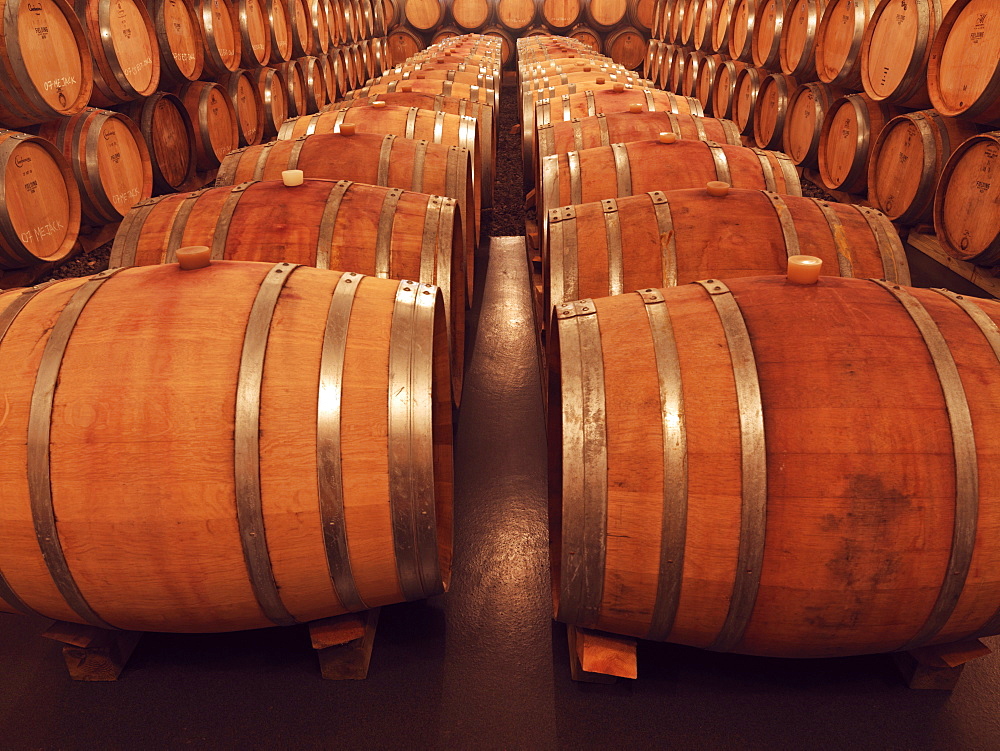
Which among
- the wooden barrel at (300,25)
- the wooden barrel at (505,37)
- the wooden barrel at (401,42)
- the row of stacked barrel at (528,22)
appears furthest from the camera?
A: the wooden barrel at (401,42)

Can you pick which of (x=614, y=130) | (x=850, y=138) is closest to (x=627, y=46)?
(x=850, y=138)

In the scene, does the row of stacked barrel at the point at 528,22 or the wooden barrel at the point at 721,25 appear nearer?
the wooden barrel at the point at 721,25

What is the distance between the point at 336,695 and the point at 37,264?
355 centimetres

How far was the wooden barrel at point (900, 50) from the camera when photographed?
4754mm

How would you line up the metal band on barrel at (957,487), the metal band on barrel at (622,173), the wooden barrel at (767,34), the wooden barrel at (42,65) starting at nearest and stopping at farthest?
the metal band on barrel at (957,487) → the metal band on barrel at (622,173) → the wooden barrel at (42,65) → the wooden barrel at (767,34)

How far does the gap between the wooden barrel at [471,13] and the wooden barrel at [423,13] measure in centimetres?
36

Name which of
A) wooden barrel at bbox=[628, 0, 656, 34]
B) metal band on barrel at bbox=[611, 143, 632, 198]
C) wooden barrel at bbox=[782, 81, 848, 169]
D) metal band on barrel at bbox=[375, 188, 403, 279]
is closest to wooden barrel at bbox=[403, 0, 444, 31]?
wooden barrel at bbox=[628, 0, 656, 34]

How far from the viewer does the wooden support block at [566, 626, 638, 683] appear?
1921 mm

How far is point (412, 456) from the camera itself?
177cm

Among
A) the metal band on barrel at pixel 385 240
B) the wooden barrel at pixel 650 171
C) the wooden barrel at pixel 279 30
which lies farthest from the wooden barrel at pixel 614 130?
the wooden barrel at pixel 279 30

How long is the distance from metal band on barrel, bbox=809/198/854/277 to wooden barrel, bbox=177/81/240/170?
5.72 metres

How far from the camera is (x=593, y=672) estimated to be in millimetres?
2008

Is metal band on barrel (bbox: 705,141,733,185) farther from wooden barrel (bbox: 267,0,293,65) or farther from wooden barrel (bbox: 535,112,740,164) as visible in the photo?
wooden barrel (bbox: 267,0,293,65)

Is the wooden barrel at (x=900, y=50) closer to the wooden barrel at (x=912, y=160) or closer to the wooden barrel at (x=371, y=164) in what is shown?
the wooden barrel at (x=912, y=160)
